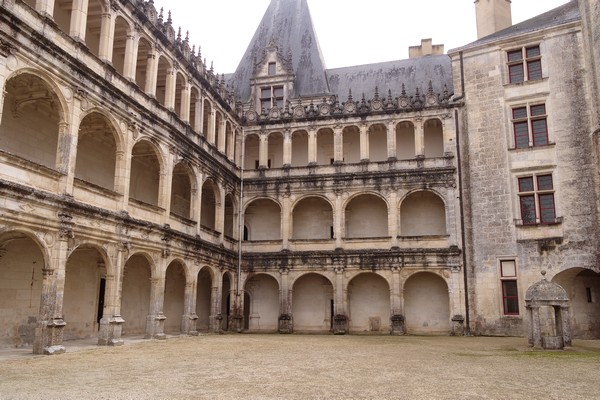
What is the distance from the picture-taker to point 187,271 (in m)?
22.5

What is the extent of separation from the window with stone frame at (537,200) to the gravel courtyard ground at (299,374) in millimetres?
10307

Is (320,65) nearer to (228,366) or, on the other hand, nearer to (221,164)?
(221,164)

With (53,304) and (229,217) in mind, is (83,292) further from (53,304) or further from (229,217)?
(229,217)

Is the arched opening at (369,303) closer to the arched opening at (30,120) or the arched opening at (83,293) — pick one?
the arched opening at (83,293)

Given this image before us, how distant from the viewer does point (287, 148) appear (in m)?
29.3

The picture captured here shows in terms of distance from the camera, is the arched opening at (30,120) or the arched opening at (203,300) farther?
the arched opening at (203,300)

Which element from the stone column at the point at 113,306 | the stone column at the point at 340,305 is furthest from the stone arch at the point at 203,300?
the stone column at the point at 113,306

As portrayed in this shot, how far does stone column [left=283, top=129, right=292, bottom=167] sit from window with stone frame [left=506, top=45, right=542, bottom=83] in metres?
11.5

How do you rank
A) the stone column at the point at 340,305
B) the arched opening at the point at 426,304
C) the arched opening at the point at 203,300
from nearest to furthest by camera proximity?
1. the stone column at the point at 340,305
2. the arched opening at the point at 426,304
3. the arched opening at the point at 203,300

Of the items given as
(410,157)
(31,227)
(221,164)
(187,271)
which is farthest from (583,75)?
(31,227)

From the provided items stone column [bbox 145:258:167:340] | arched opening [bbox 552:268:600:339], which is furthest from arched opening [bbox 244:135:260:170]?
arched opening [bbox 552:268:600:339]

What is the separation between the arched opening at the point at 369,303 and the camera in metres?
27.8

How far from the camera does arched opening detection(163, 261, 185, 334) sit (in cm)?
2527

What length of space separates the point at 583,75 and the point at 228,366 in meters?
21.6
